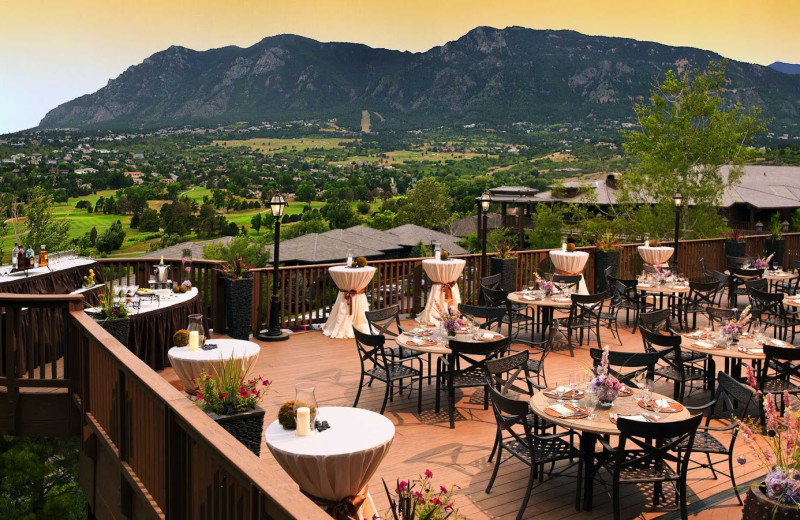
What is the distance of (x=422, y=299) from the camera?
12.7 m

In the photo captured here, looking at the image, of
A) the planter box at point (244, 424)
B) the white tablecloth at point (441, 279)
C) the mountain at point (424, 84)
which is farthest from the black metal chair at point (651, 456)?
the mountain at point (424, 84)

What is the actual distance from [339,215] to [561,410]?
6849 centimetres

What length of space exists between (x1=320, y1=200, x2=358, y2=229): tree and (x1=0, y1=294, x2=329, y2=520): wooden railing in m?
65.1

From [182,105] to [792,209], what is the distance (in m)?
88.2

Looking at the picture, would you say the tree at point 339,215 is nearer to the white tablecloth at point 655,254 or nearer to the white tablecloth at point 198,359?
the white tablecloth at point 655,254

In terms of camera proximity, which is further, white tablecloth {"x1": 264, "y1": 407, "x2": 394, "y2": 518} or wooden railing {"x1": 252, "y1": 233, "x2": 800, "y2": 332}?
wooden railing {"x1": 252, "y1": 233, "x2": 800, "y2": 332}

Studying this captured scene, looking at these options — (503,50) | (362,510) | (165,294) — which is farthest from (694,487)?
(503,50)

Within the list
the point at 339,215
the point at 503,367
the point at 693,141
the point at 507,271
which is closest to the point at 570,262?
the point at 507,271

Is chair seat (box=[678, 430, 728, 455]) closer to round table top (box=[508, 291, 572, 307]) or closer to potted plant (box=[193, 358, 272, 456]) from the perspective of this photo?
potted plant (box=[193, 358, 272, 456])

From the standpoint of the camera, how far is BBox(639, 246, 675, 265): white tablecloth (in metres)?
14.2

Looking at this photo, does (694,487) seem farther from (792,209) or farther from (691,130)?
(792,209)

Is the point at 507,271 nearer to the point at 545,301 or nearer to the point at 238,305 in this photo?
the point at 545,301

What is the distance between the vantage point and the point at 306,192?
3063 inches

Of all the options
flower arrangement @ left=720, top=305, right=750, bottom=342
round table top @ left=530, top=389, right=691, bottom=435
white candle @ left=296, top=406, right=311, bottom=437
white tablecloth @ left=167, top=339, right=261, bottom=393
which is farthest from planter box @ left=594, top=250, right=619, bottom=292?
white candle @ left=296, top=406, right=311, bottom=437
